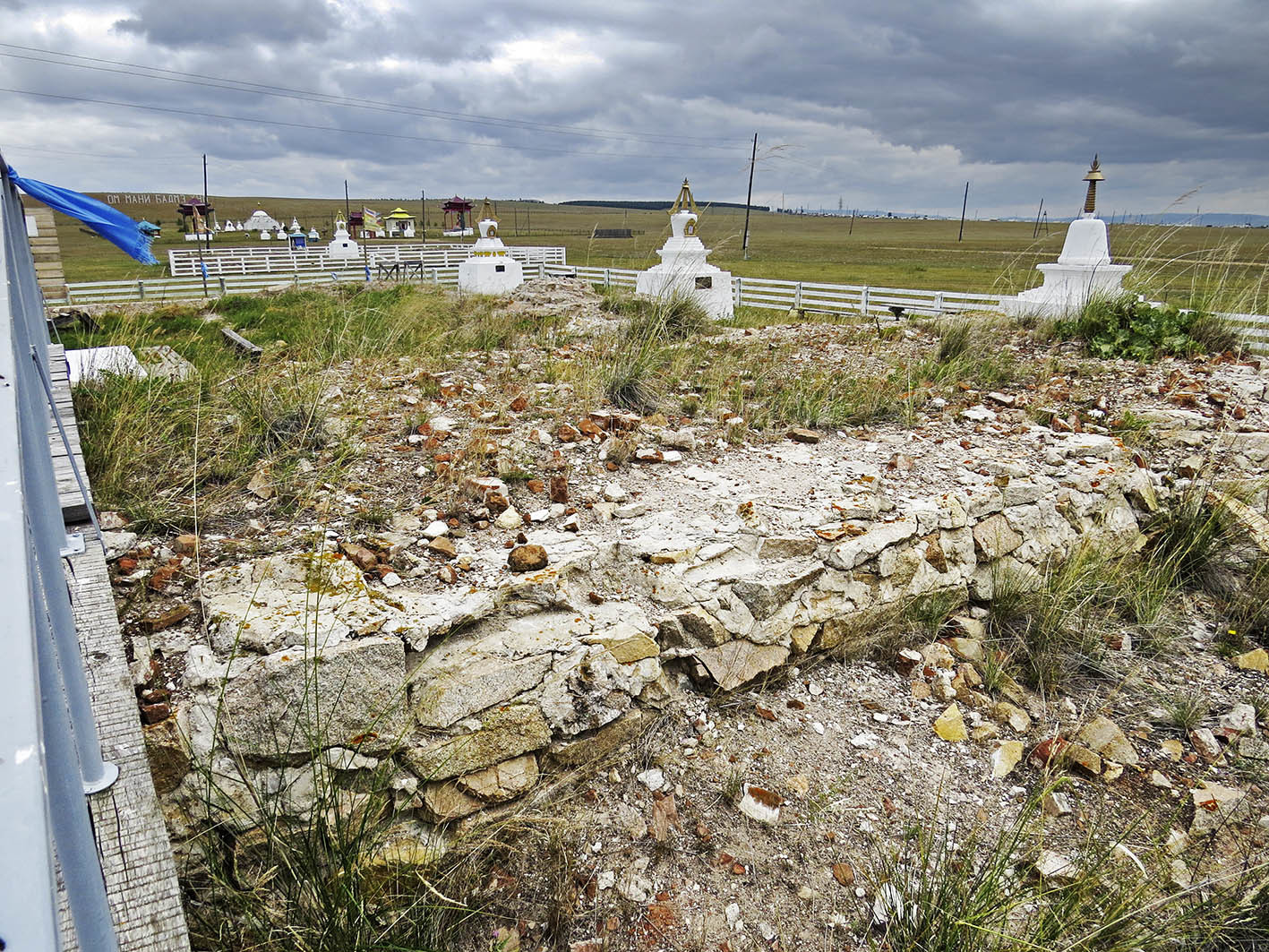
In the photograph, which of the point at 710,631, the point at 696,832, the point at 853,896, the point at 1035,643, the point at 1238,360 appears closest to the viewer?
the point at 853,896

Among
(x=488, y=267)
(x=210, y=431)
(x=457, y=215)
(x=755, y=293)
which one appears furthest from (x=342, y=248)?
(x=457, y=215)

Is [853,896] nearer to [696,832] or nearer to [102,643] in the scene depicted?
[696,832]

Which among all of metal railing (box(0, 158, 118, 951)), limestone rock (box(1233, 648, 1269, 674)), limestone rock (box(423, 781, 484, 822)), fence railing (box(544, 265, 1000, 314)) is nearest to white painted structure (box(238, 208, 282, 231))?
fence railing (box(544, 265, 1000, 314))

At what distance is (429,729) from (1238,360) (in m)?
8.29

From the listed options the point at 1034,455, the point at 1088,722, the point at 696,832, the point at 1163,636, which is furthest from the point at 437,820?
the point at 1034,455

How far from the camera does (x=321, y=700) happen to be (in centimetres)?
292

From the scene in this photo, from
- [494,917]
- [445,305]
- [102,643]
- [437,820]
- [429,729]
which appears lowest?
[494,917]

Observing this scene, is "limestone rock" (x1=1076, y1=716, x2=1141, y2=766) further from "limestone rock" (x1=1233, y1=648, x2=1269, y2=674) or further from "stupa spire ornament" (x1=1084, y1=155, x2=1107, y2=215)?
"stupa spire ornament" (x1=1084, y1=155, x2=1107, y2=215)

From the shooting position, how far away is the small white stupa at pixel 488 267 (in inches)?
786

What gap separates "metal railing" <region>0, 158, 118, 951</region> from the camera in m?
0.47

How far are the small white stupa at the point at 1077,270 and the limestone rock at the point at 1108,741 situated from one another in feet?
24.7

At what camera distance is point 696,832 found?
321 centimetres

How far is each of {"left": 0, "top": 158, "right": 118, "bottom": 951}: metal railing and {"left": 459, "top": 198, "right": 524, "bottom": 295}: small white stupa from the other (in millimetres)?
18631

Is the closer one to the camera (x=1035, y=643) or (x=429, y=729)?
(x=429, y=729)
